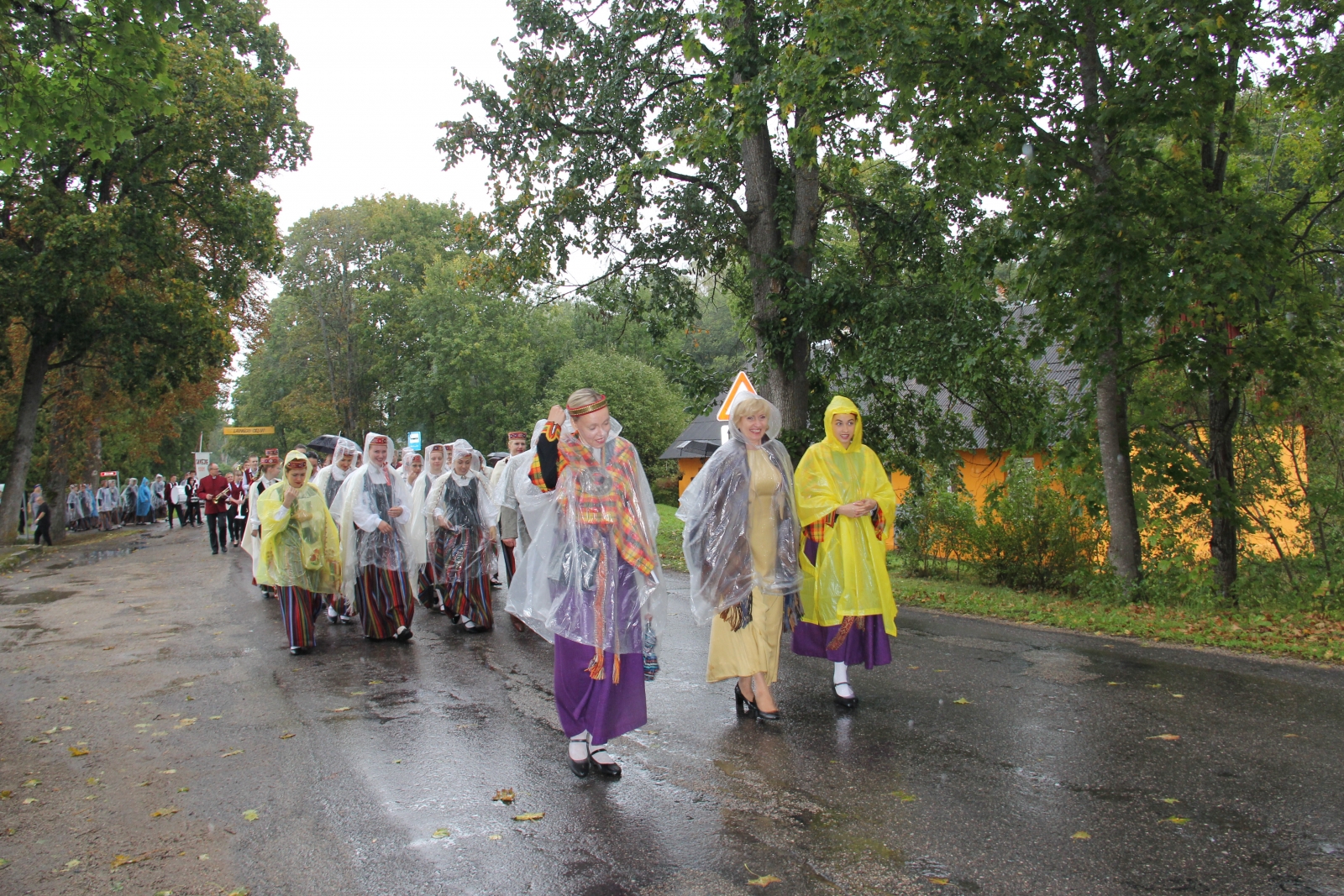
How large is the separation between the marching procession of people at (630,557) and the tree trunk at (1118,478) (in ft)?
22.4

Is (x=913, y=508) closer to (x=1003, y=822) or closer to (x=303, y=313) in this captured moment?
(x=1003, y=822)

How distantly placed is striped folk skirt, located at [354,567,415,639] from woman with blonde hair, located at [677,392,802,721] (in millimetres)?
4190

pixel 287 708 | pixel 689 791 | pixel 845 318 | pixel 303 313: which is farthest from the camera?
pixel 303 313

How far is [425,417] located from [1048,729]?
169 ft

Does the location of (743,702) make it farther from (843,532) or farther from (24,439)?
(24,439)

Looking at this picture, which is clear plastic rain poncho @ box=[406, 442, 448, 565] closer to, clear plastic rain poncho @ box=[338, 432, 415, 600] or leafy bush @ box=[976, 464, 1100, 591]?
clear plastic rain poncho @ box=[338, 432, 415, 600]

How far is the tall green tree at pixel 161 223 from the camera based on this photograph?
22.4 meters

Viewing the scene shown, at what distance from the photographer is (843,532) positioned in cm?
630

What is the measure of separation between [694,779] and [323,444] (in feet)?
36.6

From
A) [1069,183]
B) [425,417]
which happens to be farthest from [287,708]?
[425,417]

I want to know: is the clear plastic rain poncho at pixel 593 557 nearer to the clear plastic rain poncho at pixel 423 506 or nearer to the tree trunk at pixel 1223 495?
the clear plastic rain poncho at pixel 423 506

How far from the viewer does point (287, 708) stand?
6.70m

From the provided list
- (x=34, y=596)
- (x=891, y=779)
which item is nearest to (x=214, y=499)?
(x=34, y=596)

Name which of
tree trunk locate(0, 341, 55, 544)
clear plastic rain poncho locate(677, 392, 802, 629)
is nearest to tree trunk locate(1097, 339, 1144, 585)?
clear plastic rain poncho locate(677, 392, 802, 629)
